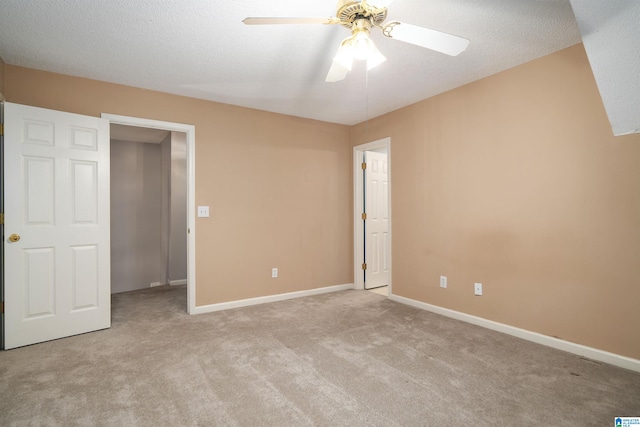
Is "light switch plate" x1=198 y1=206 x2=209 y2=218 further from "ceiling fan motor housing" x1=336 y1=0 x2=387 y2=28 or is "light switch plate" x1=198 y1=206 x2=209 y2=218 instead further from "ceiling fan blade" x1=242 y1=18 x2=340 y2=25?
"ceiling fan motor housing" x1=336 y1=0 x2=387 y2=28

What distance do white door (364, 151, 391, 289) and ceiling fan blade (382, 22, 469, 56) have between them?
3.12 meters

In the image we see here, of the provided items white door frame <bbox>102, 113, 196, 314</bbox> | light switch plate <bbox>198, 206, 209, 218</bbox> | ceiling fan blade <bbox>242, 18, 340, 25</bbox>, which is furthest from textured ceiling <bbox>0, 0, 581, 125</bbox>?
light switch plate <bbox>198, 206, 209, 218</bbox>

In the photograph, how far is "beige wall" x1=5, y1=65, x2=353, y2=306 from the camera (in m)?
3.25

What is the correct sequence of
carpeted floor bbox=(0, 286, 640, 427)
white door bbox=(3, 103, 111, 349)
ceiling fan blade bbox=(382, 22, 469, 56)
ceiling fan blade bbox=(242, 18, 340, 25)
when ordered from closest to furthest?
ceiling fan blade bbox=(242, 18, 340, 25), ceiling fan blade bbox=(382, 22, 469, 56), carpeted floor bbox=(0, 286, 640, 427), white door bbox=(3, 103, 111, 349)

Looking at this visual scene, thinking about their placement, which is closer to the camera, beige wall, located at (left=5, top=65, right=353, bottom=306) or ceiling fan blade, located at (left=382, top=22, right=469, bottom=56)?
ceiling fan blade, located at (left=382, top=22, right=469, bottom=56)

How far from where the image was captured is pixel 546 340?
2.69m

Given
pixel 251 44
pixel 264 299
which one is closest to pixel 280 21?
pixel 251 44

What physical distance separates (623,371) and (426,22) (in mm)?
2843

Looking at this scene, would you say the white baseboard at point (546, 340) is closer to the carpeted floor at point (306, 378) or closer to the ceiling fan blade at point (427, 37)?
the carpeted floor at point (306, 378)

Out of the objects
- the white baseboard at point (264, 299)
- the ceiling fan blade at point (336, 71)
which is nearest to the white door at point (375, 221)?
the white baseboard at point (264, 299)

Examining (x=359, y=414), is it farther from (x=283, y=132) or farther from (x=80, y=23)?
(x=283, y=132)

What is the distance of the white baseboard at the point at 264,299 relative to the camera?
3.67m

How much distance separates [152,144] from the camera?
5.40m

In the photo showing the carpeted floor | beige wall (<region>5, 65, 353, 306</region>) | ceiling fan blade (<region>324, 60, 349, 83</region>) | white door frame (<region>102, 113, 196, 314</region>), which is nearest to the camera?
the carpeted floor
